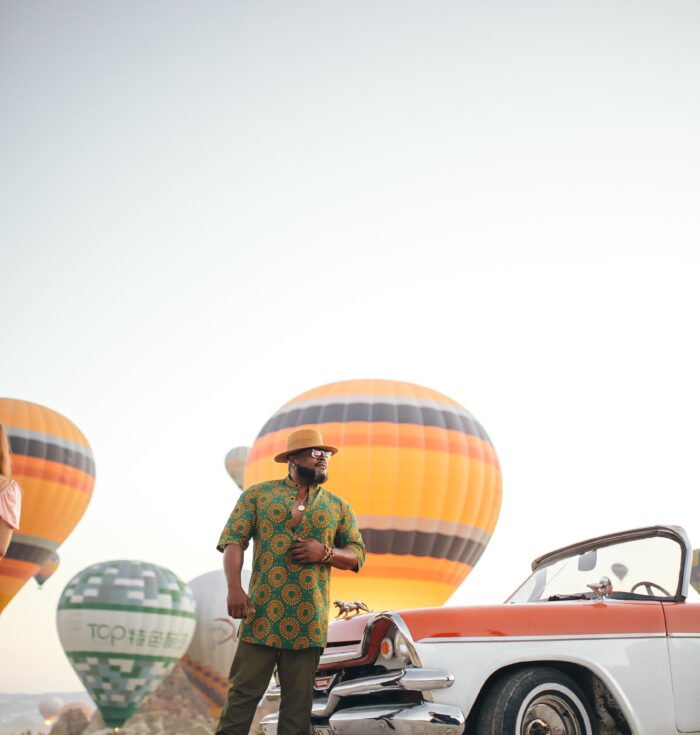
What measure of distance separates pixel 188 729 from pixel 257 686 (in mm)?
27132

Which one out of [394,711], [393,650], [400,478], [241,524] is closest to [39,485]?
[400,478]

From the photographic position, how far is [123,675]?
3030cm

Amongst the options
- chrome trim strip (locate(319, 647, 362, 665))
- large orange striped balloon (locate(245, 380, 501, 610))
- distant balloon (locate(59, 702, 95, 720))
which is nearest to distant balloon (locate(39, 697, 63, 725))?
distant balloon (locate(59, 702, 95, 720))

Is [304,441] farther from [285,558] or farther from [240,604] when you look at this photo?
[240,604]

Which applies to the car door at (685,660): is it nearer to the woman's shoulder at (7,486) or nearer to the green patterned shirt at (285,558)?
the green patterned shirt at (285,558)

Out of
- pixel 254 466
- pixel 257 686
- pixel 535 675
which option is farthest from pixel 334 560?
pixel 254 466

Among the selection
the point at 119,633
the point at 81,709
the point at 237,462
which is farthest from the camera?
the point at 237,462

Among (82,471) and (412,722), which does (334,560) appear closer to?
(412,722)

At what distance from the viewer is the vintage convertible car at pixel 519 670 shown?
4.75 meters

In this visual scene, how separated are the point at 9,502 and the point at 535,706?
2.99m

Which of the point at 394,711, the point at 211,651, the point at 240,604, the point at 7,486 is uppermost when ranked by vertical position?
the point at 7,486

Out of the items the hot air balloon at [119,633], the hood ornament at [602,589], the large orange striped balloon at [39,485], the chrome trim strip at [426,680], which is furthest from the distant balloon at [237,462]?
the chrome trim strip at [426,680]

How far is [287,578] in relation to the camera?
4.97 metres

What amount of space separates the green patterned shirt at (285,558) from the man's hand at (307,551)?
8 cm
